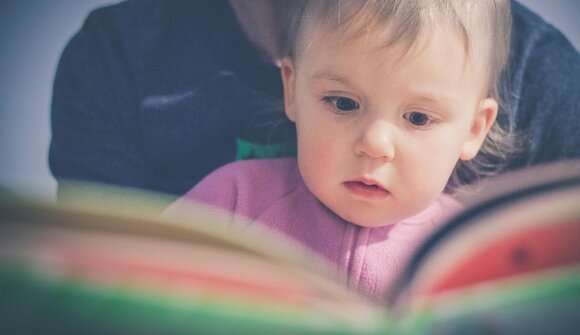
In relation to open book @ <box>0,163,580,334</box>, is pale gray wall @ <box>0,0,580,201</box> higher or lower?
higher

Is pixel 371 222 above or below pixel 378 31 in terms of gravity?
below

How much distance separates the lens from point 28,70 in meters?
0.90

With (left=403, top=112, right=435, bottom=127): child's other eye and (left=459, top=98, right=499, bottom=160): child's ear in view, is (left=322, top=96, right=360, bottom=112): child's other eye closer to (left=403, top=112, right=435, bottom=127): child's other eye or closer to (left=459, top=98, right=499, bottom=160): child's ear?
(left=403, top=112, right=435, bottom=127): child's other eye

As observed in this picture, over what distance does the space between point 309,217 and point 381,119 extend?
20 centimetres

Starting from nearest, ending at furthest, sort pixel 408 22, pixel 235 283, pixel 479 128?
pixel 235 283 → pixel 408 22 → pixel 479 128

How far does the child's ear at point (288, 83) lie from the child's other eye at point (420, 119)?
0.59 feet

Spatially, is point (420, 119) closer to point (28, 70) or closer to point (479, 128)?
point (479, 128)

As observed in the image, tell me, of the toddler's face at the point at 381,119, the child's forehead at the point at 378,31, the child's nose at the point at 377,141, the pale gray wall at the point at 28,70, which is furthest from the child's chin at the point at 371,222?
the pale gray wall at the point at 28,70

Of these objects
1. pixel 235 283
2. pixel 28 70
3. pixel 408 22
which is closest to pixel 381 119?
pixel 408 22

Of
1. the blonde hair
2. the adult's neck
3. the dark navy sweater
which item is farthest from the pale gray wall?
the blonde hair

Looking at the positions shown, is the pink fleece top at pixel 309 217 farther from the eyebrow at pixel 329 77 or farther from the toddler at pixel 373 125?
A: the eyebrow at pixel 329 77

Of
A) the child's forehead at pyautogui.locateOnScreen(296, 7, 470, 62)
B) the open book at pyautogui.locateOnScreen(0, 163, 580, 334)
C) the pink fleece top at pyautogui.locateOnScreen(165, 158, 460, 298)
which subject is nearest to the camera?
the open book at pyautogui.locateOnScreen(0, 163, 580, 334)

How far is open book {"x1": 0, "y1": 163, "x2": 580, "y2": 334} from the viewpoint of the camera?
1.87 ft

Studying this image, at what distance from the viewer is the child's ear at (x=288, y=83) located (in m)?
0.86
